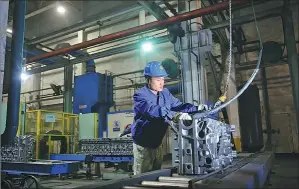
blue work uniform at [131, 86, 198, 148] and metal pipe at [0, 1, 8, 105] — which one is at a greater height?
metal pipe at [0, 1, 8, 105]

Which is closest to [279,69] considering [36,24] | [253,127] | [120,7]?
[253,127]

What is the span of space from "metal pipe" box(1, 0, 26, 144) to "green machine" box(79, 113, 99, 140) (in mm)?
5145

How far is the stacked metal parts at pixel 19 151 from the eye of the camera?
5160mm

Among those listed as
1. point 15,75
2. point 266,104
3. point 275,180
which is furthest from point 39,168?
point 266,104

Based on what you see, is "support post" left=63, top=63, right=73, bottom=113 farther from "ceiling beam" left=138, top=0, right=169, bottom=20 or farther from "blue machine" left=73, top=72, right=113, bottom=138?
"ceiling beam" left=138, top=0, right=169, bottom=20

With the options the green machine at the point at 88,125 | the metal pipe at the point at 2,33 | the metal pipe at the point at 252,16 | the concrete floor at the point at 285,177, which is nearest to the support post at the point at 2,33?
the metal pipe at the point at 2,33

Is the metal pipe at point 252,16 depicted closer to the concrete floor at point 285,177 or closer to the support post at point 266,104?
the support post at point 266,104

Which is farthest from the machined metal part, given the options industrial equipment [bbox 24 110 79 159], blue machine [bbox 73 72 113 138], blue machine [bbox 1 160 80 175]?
blue machine [bbox 73 72 113 138]

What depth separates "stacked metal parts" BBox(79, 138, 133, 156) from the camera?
552 cm

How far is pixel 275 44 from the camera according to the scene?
6703mm

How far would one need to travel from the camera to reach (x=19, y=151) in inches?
204

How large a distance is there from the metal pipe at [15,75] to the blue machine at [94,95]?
542 centimetres

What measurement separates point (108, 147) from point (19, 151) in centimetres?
182

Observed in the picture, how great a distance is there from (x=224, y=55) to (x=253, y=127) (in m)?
2.26
